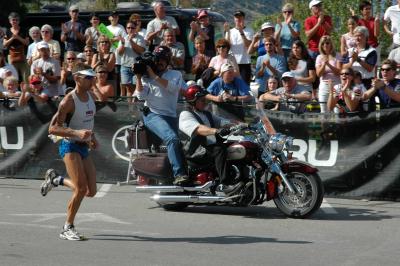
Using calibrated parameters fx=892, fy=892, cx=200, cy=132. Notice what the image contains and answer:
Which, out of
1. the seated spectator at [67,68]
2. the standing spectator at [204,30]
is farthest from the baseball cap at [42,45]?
the standing spectator at [204,30]

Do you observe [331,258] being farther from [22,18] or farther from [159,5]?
[22,18]

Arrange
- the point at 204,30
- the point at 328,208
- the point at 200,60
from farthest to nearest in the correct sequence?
the point at 204,30, the point at 200,60, the point at 328,208

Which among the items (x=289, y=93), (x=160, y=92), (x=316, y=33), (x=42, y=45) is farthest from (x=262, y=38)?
(x=160, y=92)

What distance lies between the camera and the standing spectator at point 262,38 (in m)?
15.9

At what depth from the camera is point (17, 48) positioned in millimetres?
18281

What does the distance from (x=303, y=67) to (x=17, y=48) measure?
6.39m

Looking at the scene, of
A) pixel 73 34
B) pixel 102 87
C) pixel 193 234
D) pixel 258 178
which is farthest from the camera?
→ pixel 73 34

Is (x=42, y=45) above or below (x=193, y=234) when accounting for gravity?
above

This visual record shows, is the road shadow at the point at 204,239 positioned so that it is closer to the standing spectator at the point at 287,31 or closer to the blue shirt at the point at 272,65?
the blue shirt at the point at 272,65

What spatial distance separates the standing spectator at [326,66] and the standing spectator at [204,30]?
2.51 meters

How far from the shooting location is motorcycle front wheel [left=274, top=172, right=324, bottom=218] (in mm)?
10812

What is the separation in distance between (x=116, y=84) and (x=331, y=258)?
9644 mm

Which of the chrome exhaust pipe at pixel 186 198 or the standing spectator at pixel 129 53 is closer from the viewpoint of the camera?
the chrome exhaust pipe at pixel 186 198

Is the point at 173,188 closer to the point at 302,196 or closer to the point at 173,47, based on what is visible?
the point at 302,196
